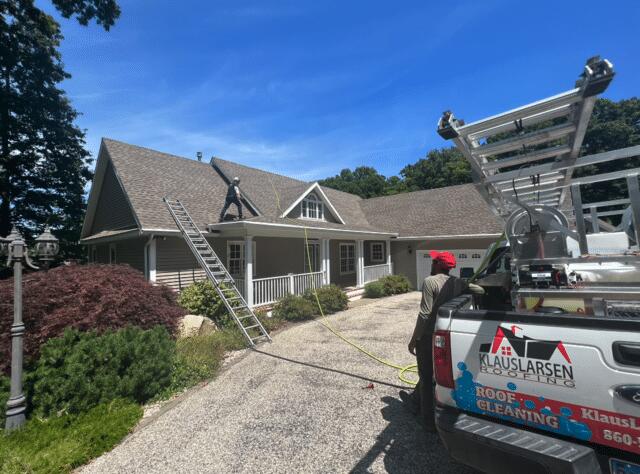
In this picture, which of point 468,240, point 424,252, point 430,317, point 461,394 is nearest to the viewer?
point 461,394

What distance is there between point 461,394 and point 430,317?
116 centimetres

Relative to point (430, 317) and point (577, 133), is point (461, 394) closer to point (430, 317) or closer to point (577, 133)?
point (430, 317)

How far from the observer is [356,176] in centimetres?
5747

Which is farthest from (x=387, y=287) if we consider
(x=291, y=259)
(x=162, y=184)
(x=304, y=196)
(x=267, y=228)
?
(x=162, y=184)

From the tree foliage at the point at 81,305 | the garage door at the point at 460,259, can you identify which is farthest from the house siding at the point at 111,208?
the garage door at the point at 460,259

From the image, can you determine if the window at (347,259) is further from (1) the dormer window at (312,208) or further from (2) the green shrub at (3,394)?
(2) the green shrub at (3,394)

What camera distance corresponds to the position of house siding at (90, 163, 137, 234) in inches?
458

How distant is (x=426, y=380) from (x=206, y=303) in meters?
6.91

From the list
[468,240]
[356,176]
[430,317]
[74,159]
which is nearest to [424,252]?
[468,240]

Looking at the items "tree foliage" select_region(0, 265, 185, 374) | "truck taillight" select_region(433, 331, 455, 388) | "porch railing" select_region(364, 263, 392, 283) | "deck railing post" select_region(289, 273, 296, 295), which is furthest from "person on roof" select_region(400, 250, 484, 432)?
"porch railing" select_region(364, 263, 392, 283)

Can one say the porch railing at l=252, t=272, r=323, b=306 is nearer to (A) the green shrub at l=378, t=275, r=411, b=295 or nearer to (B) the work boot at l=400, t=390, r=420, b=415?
(A) the green shrub at l=378, t=275, r=411, b=295

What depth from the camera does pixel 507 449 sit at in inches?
76.2

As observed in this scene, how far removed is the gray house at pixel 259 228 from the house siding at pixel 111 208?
0.04 m

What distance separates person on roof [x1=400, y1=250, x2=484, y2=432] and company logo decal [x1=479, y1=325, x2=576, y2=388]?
68cm
